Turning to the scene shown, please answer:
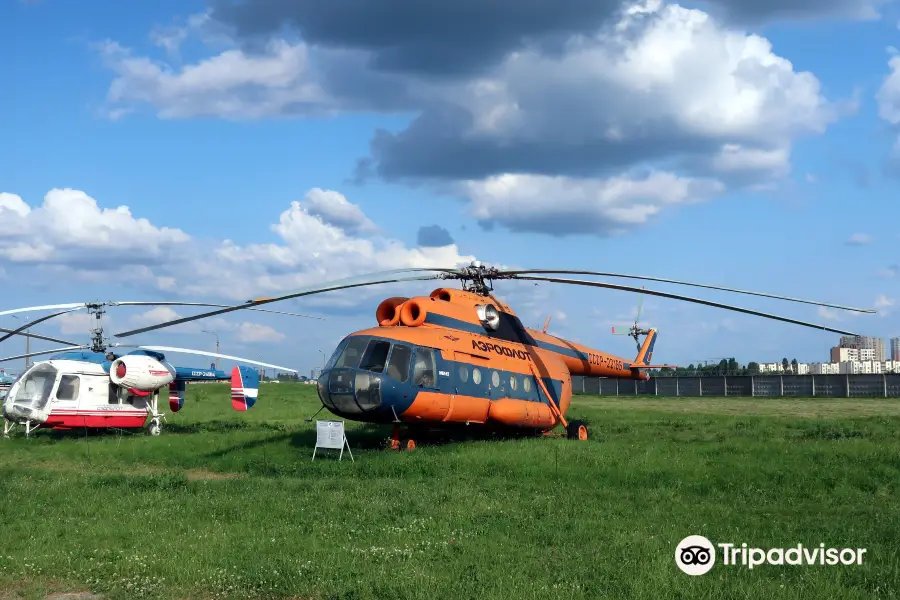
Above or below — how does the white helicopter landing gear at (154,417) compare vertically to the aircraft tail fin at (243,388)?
below

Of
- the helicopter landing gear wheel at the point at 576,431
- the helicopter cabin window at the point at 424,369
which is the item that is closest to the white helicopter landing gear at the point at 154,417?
the helicopter cabin window at the point at 424,369

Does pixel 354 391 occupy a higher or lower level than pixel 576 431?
higher

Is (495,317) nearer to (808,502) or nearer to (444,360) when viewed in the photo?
(444,360)

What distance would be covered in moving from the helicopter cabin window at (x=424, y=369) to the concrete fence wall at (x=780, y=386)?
2846 centimetres

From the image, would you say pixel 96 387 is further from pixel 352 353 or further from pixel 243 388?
pixel 352 353

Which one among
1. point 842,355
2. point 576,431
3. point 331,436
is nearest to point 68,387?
point 331,436

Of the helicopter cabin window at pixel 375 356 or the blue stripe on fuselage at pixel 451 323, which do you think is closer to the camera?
the helicopter cabin window at pixel 375 356

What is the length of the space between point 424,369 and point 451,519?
8.16 meters

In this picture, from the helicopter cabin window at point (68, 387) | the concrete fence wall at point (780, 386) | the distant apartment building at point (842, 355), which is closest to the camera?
the helicopter cabin window at point (68, 387)

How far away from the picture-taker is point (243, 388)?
25.0 m

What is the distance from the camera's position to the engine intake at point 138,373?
90.8 ft

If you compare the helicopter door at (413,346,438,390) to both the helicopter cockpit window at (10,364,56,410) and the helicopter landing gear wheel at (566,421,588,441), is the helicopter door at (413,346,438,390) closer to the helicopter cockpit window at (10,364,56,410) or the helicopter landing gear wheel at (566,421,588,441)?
the helicopter landing gear wheel at (566,421,588,441)

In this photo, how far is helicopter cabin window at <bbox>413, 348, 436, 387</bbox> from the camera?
776 inches

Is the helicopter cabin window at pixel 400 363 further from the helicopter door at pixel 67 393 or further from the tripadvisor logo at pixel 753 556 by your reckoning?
the helicopter door at pixel 67 393
